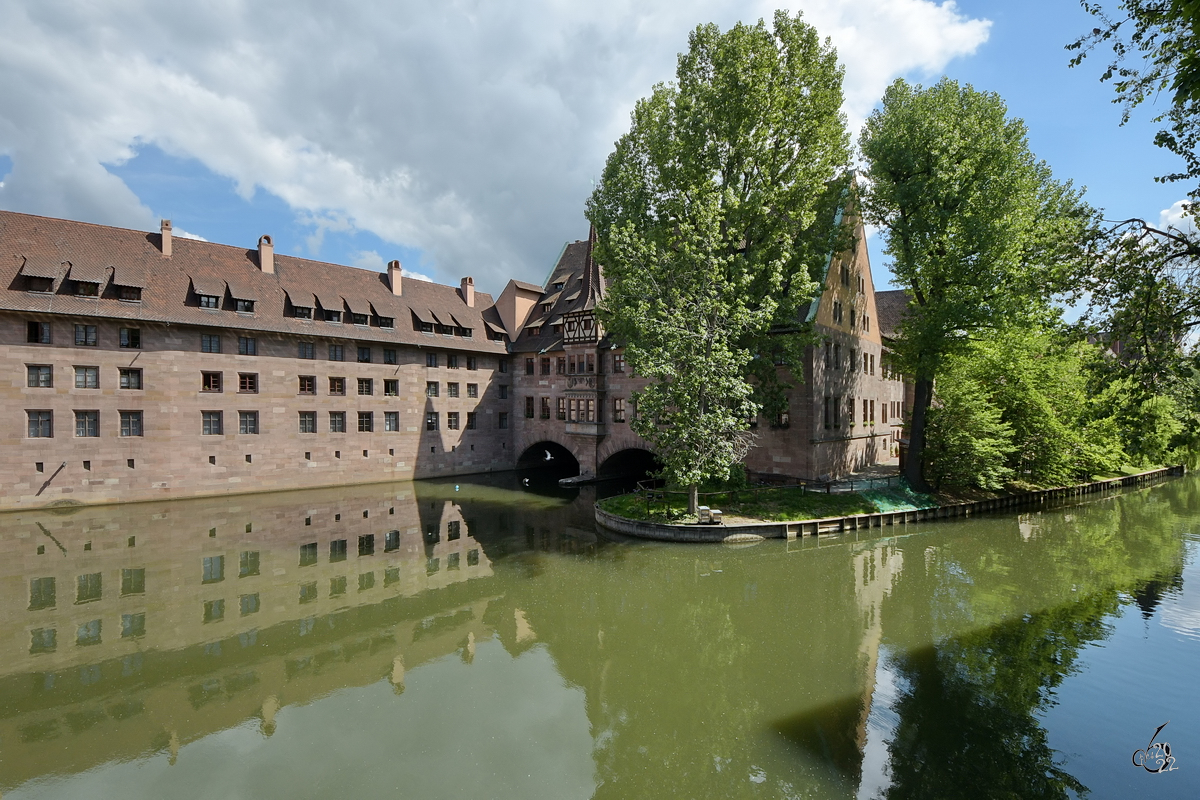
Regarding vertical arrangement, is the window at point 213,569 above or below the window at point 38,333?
below

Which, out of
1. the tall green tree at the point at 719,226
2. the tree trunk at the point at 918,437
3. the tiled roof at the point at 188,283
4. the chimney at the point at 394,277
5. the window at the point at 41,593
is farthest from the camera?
the chimney at the point at 394,277

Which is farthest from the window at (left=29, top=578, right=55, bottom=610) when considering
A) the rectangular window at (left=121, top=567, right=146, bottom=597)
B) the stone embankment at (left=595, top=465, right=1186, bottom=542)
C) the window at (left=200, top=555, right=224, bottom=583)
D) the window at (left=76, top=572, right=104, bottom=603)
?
the stone embankment at (left=595, top=465, right=1186, bottom=542)

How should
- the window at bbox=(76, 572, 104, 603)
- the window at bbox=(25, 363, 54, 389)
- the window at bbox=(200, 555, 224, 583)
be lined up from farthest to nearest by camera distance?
the window at bbox=(25, 363, 54, 389) → the window at bbox=(200, 555, 224, 583) → the window at bbox=(76, 572, 104, 603)

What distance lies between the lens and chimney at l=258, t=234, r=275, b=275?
111 feet

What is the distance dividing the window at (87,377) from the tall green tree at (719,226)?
24084 mm

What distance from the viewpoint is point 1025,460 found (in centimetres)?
2816

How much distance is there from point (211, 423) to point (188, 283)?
7508 millimetres

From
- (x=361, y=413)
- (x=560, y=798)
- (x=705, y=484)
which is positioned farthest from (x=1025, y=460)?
(x=361, y=413)

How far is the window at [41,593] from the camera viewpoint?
49.7 ft

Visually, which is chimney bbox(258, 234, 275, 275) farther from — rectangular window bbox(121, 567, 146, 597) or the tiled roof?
rectangular window bbox(121, 567, 146, 597)

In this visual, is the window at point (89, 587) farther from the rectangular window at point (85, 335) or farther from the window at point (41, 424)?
the rectangular window at point (85, 335)

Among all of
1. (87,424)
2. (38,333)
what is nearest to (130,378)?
(87,424)

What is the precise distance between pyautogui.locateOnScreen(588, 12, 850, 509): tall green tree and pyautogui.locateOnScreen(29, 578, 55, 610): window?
58.1ft

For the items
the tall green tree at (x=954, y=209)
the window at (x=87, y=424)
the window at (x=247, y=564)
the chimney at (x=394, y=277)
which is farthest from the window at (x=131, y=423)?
the tall green tree at (x=954, y=209)
